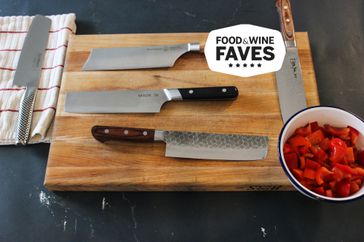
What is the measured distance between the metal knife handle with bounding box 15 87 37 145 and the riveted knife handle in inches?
8.8

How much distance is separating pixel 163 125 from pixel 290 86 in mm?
374

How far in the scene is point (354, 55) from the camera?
107 centimetres

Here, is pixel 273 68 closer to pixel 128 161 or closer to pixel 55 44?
pixel 128 161

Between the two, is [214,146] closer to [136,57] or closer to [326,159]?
[326,159]

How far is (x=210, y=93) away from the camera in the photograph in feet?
2.93

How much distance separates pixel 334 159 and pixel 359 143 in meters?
0.08

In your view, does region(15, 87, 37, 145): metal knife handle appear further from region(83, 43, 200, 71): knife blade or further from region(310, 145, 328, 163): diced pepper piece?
region(310, 145, 328, 163): diced pepper piece

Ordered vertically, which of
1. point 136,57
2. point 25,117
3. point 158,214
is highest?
point 136,57

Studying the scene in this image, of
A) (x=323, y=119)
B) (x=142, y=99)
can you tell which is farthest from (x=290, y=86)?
(x=142, y=99)

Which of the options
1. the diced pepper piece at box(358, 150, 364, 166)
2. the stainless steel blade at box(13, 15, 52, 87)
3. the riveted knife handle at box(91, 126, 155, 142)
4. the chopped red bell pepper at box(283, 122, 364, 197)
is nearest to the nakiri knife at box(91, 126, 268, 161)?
the riveted knife handle at box(91, 126, 155, 142)

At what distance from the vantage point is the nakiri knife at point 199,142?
2.69ft

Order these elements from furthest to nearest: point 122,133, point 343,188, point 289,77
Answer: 1. point 289,77
2. point 122,133
3. point 343,188

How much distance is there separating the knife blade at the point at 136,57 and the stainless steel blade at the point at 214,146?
248mm

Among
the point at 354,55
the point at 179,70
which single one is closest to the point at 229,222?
the point at 179,70
